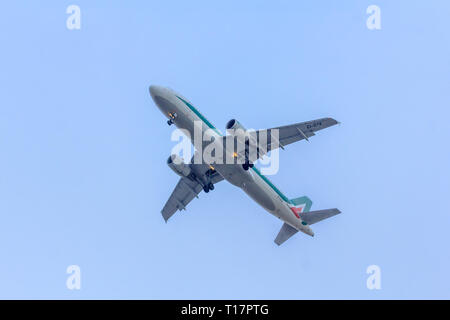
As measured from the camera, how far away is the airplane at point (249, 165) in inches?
2216

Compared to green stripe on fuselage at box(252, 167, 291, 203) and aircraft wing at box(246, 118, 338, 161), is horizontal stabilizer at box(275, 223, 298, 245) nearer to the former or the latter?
green stripe on fuselage at box(252, 167, 291, 203)

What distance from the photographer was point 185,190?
66.5 meters

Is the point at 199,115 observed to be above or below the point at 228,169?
above

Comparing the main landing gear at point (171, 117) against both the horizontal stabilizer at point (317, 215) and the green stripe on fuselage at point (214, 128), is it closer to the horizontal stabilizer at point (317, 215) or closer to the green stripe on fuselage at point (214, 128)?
the green stripe on fuselage at point (214, 128)

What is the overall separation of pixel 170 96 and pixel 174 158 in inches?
298

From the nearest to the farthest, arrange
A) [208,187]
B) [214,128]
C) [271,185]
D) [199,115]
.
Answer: [199,115] → [214,128] → [271,185] → [208,187]

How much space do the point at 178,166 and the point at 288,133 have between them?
39.1 ft

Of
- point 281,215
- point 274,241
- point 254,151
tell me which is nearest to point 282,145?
point 254,151

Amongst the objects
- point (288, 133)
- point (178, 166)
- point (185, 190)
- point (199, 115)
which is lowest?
point (185, 190)

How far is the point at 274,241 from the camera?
210ft

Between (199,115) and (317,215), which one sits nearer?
(199,115)

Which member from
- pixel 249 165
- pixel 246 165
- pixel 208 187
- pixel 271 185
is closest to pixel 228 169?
pixel 246 165

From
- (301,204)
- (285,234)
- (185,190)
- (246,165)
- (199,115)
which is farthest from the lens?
(185,190)

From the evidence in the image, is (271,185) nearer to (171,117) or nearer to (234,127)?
(234,127)
